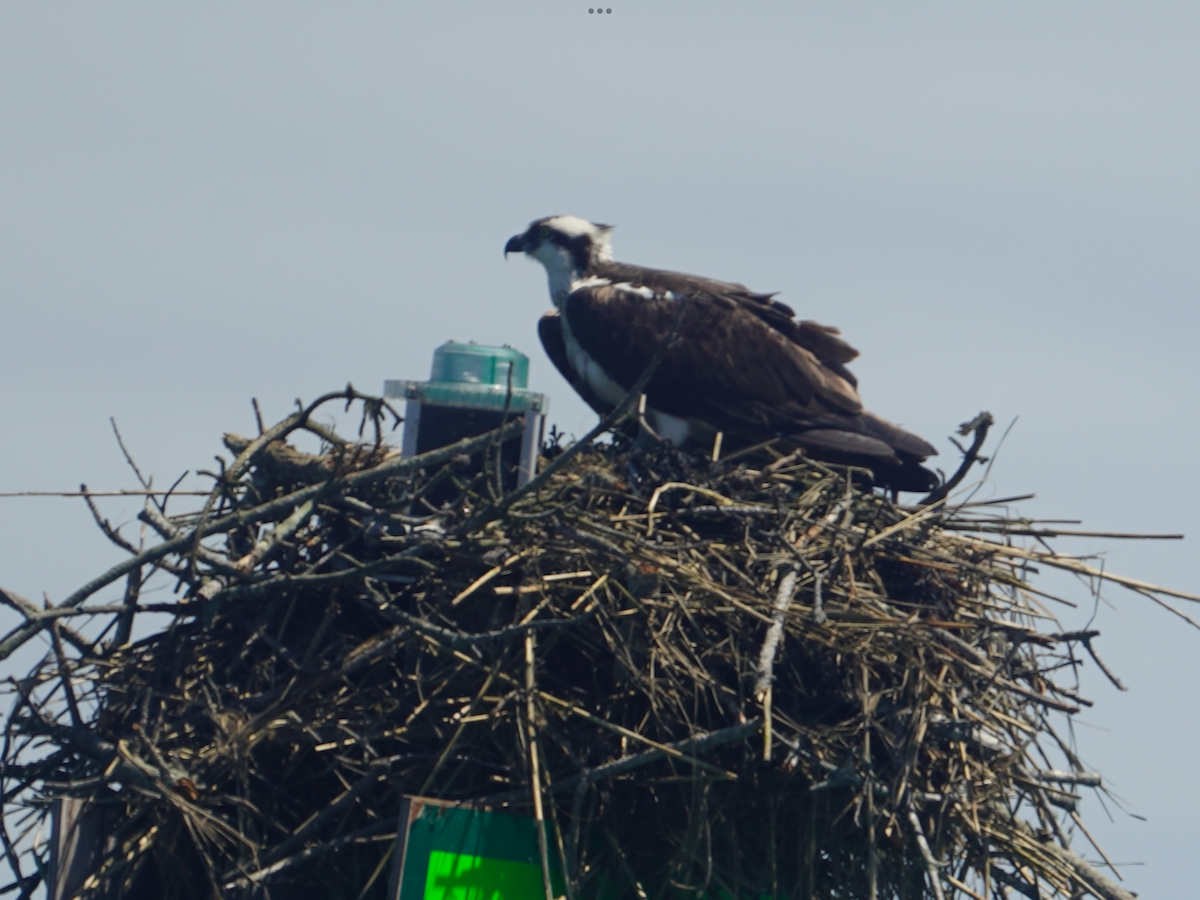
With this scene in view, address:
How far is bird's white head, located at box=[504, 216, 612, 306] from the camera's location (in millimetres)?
7656

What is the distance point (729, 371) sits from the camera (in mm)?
6953

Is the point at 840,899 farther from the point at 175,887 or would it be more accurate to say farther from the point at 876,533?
the point at 175,887

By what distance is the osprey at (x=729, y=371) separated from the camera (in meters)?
6.80

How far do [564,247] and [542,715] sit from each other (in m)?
3.21

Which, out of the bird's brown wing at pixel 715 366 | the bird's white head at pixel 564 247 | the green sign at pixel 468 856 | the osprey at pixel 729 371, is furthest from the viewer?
the bird's white head at pixel 564 247

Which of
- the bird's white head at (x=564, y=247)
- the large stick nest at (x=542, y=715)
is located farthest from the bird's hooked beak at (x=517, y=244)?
the large stick nest at (x=542, y=715)

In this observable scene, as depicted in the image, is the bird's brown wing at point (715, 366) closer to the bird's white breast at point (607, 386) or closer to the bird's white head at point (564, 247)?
the bird's white breast at point (607, 386)

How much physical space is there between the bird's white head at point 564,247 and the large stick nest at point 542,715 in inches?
91.2

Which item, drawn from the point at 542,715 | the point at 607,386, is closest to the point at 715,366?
the point at 607,386

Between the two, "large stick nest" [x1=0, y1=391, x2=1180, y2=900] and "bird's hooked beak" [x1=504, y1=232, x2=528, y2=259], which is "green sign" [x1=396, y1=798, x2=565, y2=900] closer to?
"large stick nest" [x1=0, y1=391, x2=1180, y2=900]

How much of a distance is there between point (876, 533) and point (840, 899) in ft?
4.27

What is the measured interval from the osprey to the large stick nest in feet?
4.44

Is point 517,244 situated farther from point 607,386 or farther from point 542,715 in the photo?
point 542,715

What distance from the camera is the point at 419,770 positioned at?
5.14 metres
